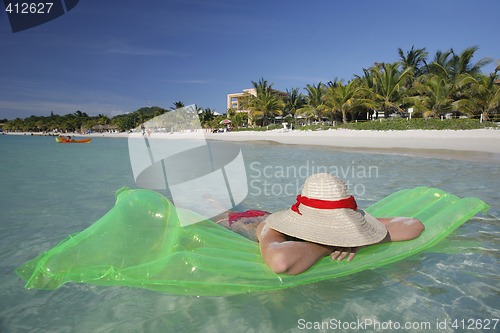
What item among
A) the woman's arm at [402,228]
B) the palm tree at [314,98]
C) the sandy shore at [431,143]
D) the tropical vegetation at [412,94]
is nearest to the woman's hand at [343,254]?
the woman's arm at [402,228]

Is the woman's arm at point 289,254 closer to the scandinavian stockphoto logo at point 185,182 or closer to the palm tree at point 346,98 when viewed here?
the scandinavian stockphoto logo at point 185,182

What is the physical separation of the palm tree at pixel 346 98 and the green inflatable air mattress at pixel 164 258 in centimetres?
2502

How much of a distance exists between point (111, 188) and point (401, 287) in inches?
230

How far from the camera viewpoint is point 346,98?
26.2 m

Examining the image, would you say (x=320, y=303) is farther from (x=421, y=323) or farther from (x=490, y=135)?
(x=490, y=135)

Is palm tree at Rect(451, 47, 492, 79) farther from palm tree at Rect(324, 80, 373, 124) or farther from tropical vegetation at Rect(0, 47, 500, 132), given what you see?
palm tree at Rect(324, 80, 373, 124)

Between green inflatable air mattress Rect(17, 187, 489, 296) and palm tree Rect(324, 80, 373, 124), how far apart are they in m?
25.0

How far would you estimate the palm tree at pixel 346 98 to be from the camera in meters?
25.6

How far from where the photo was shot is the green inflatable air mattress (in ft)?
6.11

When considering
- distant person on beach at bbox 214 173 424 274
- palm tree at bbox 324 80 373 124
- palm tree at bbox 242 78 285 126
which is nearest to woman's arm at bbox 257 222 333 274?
distant person on beach at bbox 214 173 424 274

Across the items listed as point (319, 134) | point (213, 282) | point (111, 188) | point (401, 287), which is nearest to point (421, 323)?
point (401, 287)

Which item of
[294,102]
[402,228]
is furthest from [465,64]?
[402,228]

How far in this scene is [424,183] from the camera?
6.36 metres

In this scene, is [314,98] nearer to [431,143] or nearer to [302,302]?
[431,143]
